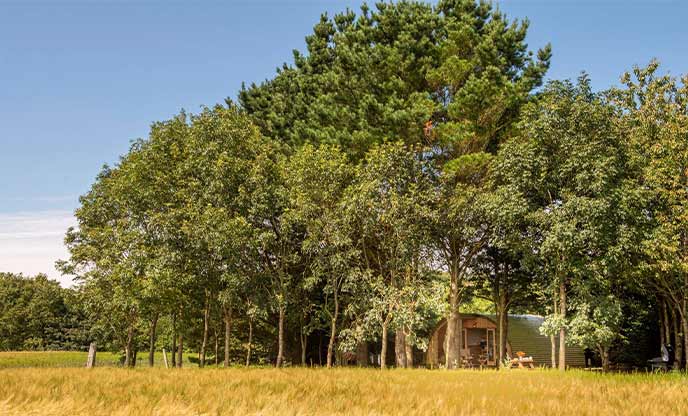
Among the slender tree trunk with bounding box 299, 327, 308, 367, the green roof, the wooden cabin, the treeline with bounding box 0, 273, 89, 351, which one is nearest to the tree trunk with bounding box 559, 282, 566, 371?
the slender tree trunk with bounding box 299, 327, 308, 367

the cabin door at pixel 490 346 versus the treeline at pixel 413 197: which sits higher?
the treeline at pixel 413 197

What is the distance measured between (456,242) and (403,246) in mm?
5218

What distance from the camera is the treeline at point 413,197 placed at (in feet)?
84.1

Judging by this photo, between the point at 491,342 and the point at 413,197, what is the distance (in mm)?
24437

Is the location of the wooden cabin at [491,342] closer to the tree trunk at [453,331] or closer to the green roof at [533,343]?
the green roof at [533,343]

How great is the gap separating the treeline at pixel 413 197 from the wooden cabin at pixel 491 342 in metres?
9.01

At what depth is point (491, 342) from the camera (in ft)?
153

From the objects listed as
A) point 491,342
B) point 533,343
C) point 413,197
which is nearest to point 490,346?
point 491,342

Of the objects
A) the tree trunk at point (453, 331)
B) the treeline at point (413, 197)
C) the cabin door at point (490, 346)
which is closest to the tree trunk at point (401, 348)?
the treeline at point (413, 197)

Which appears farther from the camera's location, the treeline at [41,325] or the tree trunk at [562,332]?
the treeline at [41,325]

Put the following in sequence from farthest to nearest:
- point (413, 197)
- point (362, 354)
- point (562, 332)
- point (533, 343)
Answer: point (533, 343) → point (362, 354) → point (413, 197) → point (562, 332)

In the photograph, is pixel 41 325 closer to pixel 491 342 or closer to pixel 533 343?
pixel 491 342

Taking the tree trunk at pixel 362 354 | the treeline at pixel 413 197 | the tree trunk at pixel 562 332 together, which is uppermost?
the treeline at pixel 413 197

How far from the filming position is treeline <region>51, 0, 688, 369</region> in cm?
2564
